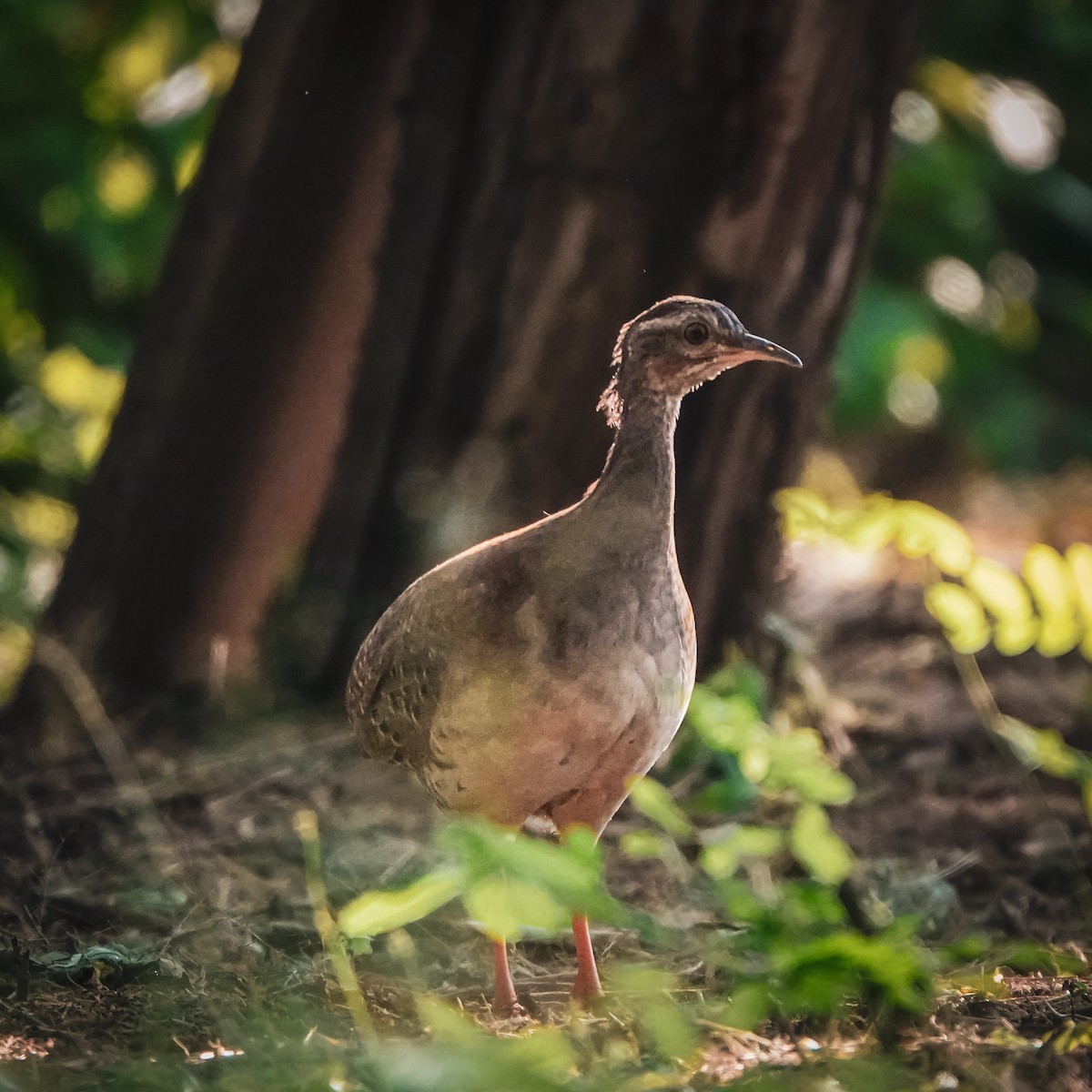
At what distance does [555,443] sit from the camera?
367 cm

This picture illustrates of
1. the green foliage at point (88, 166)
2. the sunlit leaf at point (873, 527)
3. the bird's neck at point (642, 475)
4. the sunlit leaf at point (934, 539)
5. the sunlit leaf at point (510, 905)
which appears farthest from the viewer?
the green foliage at point (88, 166)

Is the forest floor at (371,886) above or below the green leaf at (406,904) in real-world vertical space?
below

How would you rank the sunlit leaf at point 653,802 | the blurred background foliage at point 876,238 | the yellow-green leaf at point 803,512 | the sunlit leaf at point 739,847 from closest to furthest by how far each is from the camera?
1. the sunlit leaf at point 653,802
2. the sunlit leaf at point 739,847
3. the yellow-green leaf at point 803,512
4. the blurred background foliage at point 876,238

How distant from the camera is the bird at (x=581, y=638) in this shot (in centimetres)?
241

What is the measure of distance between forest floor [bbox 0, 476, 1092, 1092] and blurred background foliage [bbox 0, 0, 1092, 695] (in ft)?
4.75

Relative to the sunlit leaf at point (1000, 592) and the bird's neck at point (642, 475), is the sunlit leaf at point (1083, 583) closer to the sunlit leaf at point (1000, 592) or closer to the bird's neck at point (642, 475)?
the sunlit leaf at point (1000, 592)

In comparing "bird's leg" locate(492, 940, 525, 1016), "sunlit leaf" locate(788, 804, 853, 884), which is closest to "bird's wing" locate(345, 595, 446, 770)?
"bird's leg" locate(492, 940, 525, 1016)

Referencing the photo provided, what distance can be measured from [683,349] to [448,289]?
1422 mm

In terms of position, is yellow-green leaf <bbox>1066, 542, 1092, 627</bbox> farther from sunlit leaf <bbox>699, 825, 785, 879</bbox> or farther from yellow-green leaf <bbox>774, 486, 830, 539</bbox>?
sunlit leaf <bbox>699, 825, 785, 879</bbox>

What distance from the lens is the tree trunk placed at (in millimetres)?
3578

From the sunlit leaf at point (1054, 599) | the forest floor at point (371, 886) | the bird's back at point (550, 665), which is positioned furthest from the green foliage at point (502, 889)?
the sunlit leaf at point (1054, 599)

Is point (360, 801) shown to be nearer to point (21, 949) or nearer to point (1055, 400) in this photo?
point (21, 949)

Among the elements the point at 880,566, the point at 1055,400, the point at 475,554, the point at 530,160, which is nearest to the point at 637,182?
the point at 530,160

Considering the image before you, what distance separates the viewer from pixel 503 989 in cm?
264
